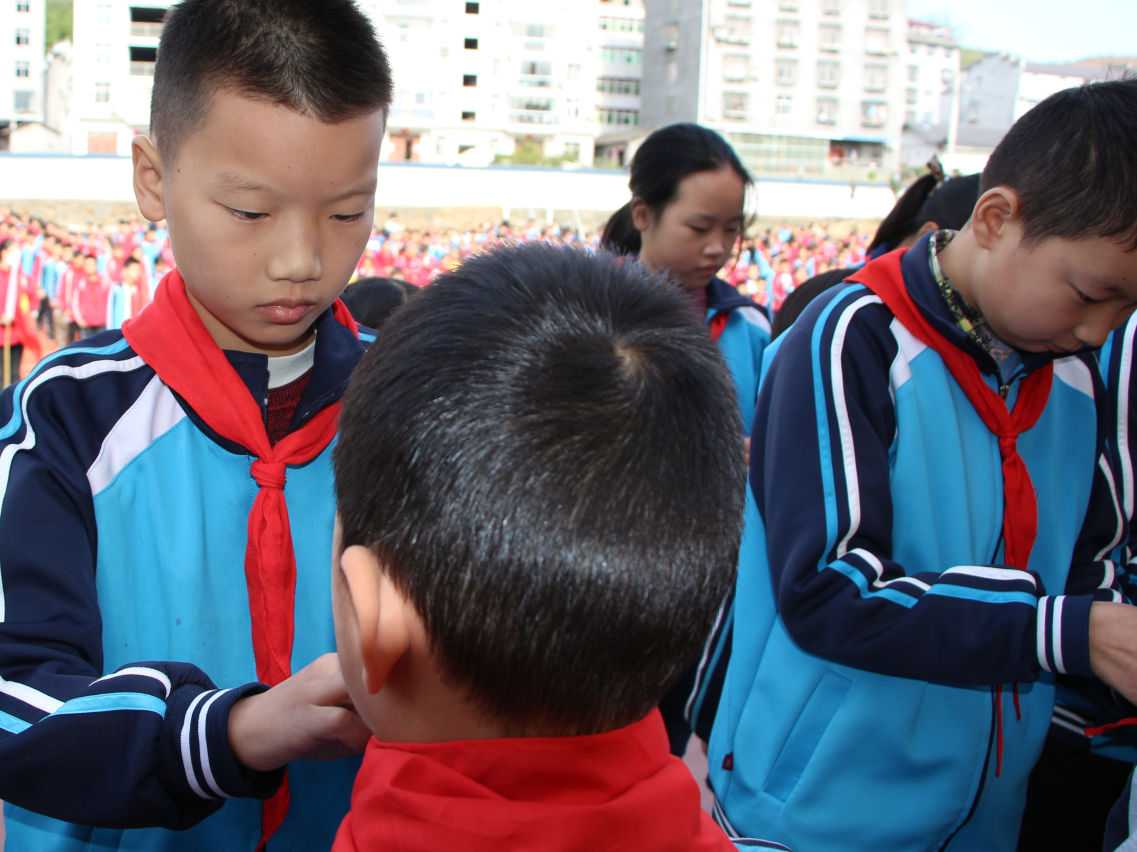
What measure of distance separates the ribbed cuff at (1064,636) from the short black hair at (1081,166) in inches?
19.3

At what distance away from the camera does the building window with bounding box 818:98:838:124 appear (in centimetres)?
4766

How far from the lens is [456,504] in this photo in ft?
2.05

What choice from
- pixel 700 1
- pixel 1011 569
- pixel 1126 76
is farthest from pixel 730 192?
pixel 700 1

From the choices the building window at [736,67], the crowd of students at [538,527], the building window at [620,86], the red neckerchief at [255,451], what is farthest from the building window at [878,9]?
the red neckerchief at [255,451]

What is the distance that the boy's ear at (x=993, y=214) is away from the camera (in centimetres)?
127

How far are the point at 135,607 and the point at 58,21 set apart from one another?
5755cm

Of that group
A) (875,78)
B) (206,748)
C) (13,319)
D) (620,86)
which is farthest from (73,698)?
(620,86)

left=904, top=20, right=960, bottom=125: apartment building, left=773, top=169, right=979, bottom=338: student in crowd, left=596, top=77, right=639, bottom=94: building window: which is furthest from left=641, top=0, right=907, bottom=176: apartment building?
left=773, top=169, right=979, bottom=338: student in crowd

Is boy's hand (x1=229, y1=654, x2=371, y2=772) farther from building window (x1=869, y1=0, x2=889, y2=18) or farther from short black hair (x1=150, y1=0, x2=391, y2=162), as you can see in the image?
building window (x1=869, y1=0, x2=889, y2=18)

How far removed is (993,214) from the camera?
4.24 ft

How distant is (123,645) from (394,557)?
1.77 feet

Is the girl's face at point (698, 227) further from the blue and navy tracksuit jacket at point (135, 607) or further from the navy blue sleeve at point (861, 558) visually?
the blue and navy tracksuit jacket at point (135, 607)

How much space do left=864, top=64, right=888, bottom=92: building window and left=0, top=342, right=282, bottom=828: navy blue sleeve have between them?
52.8 metres

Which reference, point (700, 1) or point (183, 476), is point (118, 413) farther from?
point (700, 1)
